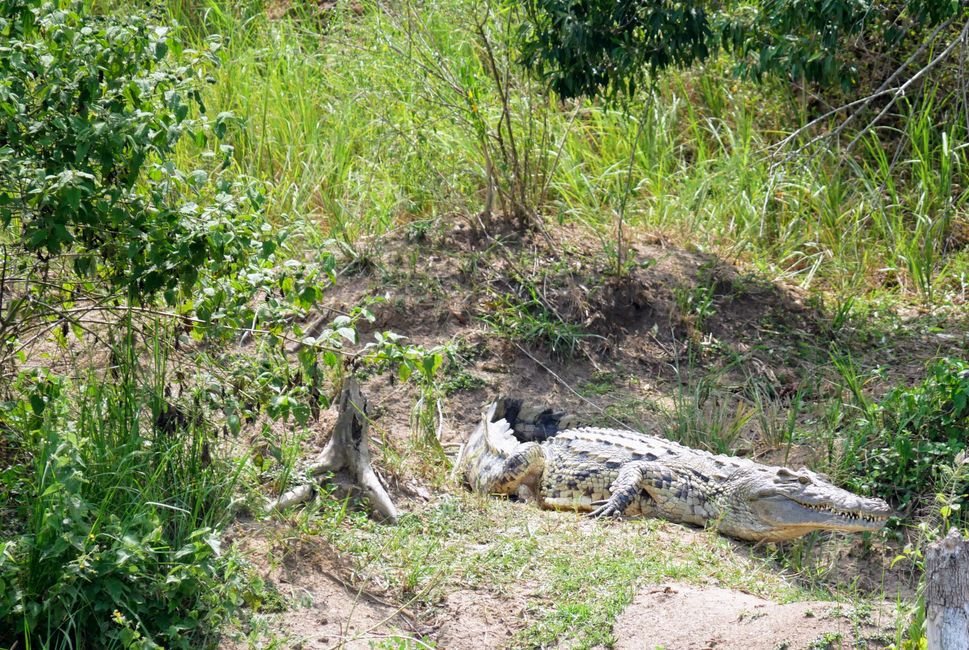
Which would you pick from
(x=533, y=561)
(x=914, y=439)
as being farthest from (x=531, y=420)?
(x=914, y=439)

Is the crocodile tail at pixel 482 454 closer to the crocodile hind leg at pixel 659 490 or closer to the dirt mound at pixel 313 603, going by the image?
the crocodile hind leg at pixel 659 490

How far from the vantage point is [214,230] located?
388 cm

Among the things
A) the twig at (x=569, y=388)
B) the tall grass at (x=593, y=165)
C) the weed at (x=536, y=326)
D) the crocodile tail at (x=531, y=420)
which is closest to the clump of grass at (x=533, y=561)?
the crocodile tail at (x=531, y=420)

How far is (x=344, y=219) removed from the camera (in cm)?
801

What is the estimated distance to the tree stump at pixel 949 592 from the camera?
3139 mm

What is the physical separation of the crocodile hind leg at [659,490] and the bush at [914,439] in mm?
872

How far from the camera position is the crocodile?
18.0 ft

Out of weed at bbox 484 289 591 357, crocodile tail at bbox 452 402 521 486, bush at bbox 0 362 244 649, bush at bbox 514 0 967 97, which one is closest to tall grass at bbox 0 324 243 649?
bush at bbox 0 362 244 649

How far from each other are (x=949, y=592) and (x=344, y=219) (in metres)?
5.66

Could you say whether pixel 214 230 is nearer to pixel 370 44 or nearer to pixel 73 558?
pixel 73 558

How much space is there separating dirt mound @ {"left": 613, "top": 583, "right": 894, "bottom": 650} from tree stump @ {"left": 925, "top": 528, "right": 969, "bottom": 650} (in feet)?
2.64

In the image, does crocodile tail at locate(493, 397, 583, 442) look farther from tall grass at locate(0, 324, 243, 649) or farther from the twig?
tall grass at locate(0, 324, 243, 649)

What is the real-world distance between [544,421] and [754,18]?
280cm

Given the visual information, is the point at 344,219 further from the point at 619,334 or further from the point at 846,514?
the point at 846,514
